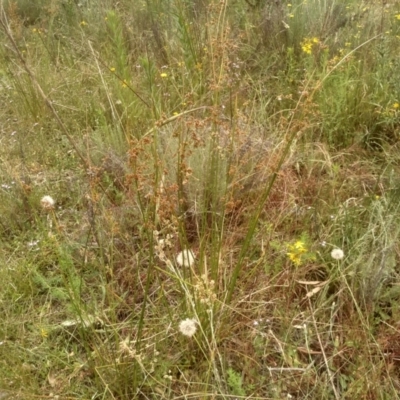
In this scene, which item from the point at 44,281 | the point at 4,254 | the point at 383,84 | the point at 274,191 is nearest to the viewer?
the point at 44,281

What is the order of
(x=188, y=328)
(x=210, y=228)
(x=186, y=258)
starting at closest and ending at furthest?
(x=188, y=328) < (x=186, y=258) < (x=210, y=228)

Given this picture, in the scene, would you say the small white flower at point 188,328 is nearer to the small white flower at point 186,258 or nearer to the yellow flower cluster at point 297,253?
the small white flower at point 186,258

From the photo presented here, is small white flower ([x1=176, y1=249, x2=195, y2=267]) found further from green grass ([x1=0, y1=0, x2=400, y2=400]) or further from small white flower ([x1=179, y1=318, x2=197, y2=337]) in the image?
small white flower ([x1=179, y1=318, x2=197, y2=337])

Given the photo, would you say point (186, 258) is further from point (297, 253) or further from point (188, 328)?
point (297, 253)

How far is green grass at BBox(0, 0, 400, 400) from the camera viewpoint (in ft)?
4.40

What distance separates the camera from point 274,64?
2.89 meters

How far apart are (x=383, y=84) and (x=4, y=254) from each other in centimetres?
196

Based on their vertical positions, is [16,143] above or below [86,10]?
below

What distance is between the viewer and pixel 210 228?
183 cm

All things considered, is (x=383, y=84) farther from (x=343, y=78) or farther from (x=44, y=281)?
(x=44, y=281)

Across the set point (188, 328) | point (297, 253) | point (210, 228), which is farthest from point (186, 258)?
point (210, 228)

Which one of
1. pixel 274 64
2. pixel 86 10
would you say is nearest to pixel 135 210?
pixel 274 64

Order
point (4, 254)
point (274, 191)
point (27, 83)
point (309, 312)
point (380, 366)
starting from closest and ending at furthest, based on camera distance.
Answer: point (380, 366) < point (309, 312) < point (4, 254) < point (274, 191) < point (27, 83)

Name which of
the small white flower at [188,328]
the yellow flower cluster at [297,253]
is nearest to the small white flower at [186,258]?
the small white flower at [188,328]
